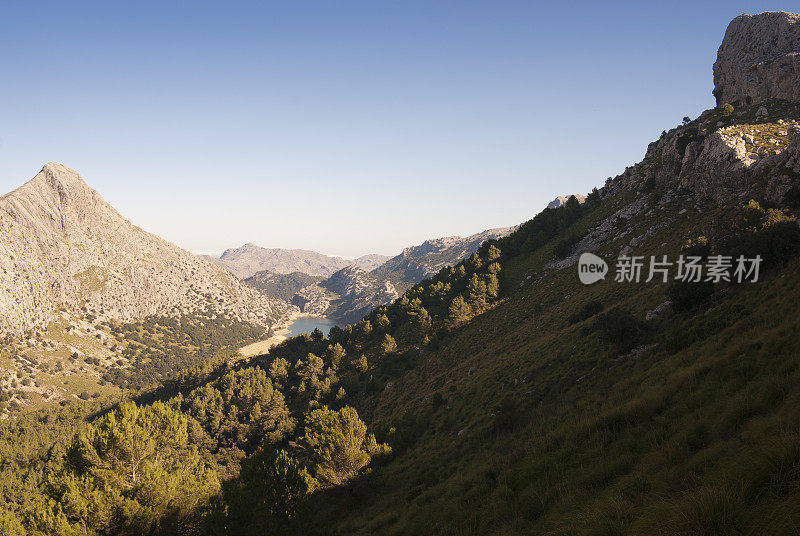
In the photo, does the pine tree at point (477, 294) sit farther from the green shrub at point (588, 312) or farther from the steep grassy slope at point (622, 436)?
the green shrub at point (588, 312)

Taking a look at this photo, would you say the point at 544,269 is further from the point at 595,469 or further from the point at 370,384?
the point at 595,469

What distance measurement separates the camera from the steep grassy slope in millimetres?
6324

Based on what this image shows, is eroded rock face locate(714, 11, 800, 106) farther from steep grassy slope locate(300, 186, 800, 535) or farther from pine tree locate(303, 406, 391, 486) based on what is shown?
pine tree locate(303, 406, 391, 486)

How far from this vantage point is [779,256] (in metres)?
26.3

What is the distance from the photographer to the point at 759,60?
7894 centimetres

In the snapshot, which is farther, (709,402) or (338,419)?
(338,419)

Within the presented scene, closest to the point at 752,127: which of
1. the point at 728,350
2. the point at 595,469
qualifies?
the point at 728,350

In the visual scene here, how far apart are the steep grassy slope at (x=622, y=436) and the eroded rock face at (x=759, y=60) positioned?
178ft

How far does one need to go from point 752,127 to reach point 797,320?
67423 mm

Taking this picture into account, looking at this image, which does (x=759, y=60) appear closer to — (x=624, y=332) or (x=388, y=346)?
(x=624, y=332)

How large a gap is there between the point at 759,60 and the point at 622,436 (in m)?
117

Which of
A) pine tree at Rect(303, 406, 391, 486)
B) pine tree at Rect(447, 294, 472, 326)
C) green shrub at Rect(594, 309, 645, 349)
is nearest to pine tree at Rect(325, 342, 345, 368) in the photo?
pine tree at Rect(447, 294, 472, 326)

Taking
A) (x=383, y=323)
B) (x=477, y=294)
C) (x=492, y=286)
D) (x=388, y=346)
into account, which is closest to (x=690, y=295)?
(x=477, y=294)

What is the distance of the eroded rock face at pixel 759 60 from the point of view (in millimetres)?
69312
